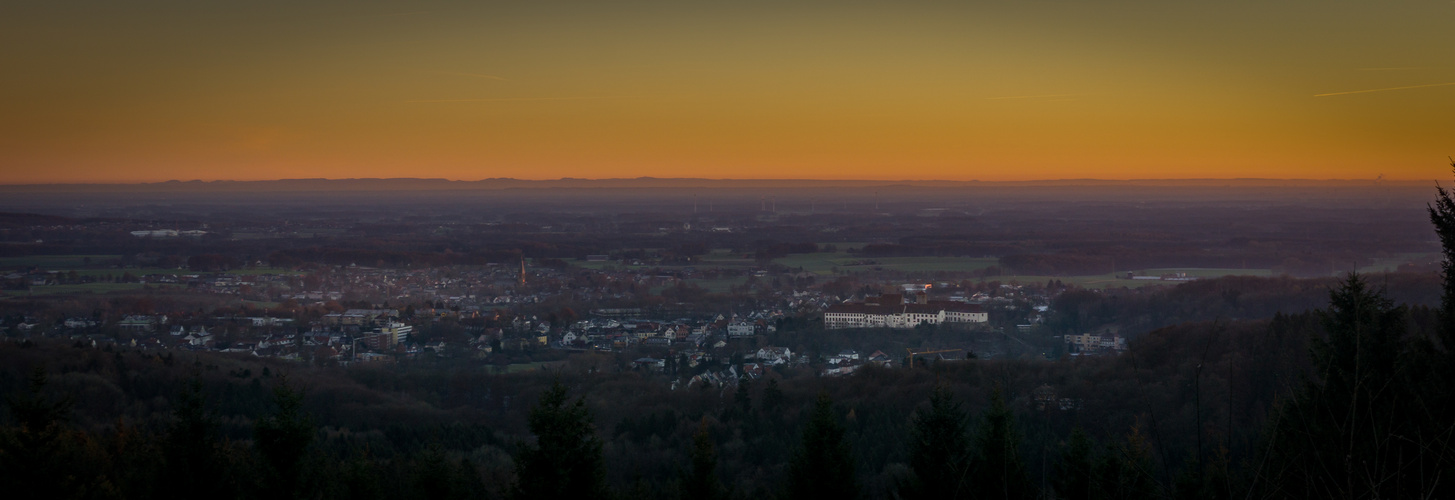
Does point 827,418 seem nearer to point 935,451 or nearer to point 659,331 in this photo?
point 935,451

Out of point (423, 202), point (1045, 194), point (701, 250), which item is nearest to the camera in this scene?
point (701, 250)

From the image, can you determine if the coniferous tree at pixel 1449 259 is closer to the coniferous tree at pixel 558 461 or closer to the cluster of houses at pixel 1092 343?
the coniferous tree at pixel 558 461

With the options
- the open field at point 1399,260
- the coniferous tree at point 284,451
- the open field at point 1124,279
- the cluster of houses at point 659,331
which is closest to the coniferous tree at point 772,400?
the cluster of houses at point 659,331

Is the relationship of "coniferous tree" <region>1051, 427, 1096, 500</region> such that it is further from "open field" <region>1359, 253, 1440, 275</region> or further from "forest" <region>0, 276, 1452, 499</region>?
"open field" <region>1359, 253, 1440, 275</region>

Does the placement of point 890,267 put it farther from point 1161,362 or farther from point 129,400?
point 129,400

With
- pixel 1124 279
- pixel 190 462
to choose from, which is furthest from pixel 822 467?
pixel 1124 279

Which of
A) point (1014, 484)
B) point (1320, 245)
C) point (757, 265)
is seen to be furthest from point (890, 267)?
point (1014, 484)

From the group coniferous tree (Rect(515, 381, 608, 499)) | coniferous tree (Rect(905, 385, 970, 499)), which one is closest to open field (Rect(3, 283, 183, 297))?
coniferous tree (Rect(515, 381, 608, 499))
